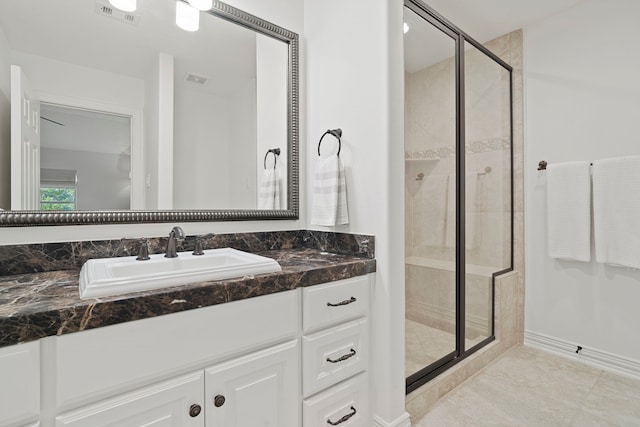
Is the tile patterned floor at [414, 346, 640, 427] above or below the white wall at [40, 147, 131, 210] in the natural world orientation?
below

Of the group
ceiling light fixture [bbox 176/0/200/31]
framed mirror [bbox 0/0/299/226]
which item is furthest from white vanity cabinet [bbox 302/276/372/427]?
ceiling light fixture [bbox 176/0/200/31]

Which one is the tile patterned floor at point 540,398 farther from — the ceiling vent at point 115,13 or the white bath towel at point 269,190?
the ceiling vent at point 115,13

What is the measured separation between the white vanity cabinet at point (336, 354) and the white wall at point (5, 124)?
3.68 ft

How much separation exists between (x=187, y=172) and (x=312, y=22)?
1.13 m

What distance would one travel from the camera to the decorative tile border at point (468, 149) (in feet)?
6.40

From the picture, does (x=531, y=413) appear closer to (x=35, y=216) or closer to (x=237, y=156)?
(x=237, y=156)

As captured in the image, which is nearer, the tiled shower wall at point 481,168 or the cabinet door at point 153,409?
the cabinet door at point 153,409

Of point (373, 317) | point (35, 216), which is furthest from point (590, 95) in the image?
point (35, 216)

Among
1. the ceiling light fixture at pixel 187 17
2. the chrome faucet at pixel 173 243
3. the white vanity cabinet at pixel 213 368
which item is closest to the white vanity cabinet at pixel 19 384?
the white vanity cabinet at pixel 213 368

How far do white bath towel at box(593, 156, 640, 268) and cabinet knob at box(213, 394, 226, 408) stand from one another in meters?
2.36

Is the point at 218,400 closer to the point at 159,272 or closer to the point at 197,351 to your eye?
the point at 197,351

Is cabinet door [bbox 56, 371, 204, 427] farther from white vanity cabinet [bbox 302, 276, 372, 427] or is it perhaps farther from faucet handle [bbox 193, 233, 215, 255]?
faucet handle [bbox 193, 233, 215, 255]

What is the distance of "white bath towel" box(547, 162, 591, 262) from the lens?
2.10 meters

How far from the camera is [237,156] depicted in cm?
165
